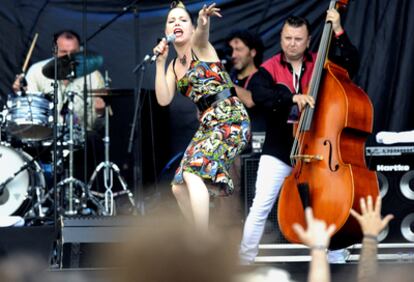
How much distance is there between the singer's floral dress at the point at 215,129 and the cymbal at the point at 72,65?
320cm

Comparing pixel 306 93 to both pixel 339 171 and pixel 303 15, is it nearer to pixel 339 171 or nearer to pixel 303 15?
pixel 339 171

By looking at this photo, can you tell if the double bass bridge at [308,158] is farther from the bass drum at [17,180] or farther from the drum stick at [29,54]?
the drum stick at [29,54]

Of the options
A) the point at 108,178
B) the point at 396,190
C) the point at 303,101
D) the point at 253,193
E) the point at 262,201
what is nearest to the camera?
the point at 303,101

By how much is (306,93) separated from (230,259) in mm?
3950

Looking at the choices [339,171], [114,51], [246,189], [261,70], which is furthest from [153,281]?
[114,51]

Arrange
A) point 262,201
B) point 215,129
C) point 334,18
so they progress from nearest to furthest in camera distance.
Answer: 1. point 215,129
2. point 334,18
3. point 262,201

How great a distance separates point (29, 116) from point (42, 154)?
68 centimetres

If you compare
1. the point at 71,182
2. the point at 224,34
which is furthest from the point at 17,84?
the point at 224,34

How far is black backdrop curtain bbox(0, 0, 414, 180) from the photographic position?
27.8ft

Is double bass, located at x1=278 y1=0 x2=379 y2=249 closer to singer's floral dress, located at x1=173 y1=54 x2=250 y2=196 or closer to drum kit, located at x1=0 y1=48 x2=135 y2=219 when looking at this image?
singer's floral dress, located at x1=173 y1=54 x2=250 y2=196

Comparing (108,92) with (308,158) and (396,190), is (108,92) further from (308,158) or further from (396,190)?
(308,158)

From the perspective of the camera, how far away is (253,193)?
7426mm

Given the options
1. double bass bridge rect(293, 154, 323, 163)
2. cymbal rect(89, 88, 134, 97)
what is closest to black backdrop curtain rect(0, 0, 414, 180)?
cymbal rect(89, 88, 134, 97)

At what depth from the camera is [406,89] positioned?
8.45 m
